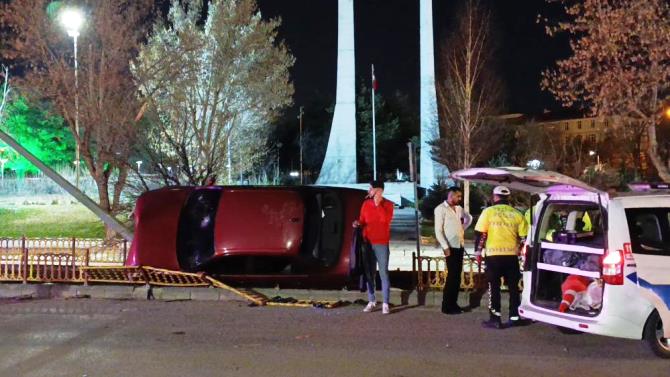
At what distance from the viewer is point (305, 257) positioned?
989 cm

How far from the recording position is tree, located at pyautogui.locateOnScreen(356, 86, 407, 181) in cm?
5362

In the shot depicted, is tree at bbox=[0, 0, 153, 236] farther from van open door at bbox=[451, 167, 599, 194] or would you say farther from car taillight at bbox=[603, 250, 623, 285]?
car taillight at bbox=[603, 250, 623, 285]

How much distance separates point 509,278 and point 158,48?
48.2 ft

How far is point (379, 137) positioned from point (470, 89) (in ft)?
102

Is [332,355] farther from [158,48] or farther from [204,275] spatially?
[158,48]

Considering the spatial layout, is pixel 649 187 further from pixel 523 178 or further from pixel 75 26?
pixel 75 26

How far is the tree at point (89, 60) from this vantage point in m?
16.3

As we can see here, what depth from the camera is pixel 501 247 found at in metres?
7.93

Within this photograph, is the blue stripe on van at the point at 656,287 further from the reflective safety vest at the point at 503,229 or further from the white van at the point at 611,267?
the reflective safety vest at the point at 503,229

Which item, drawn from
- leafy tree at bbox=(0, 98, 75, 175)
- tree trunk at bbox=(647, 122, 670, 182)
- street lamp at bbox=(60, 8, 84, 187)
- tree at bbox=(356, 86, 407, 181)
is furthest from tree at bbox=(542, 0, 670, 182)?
leafy tree at bbox=(0, 98, 75, 175)

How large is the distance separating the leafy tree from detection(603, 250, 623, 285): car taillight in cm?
5110

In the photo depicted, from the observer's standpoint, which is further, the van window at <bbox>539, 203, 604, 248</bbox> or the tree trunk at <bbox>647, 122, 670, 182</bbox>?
the tree trunk at <bbox>647, 122, 670, 182</bbox>

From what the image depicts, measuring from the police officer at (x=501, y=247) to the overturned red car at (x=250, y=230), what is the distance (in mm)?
2321

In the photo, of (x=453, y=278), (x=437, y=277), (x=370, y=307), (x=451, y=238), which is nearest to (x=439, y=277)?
(x=437, y=277)
